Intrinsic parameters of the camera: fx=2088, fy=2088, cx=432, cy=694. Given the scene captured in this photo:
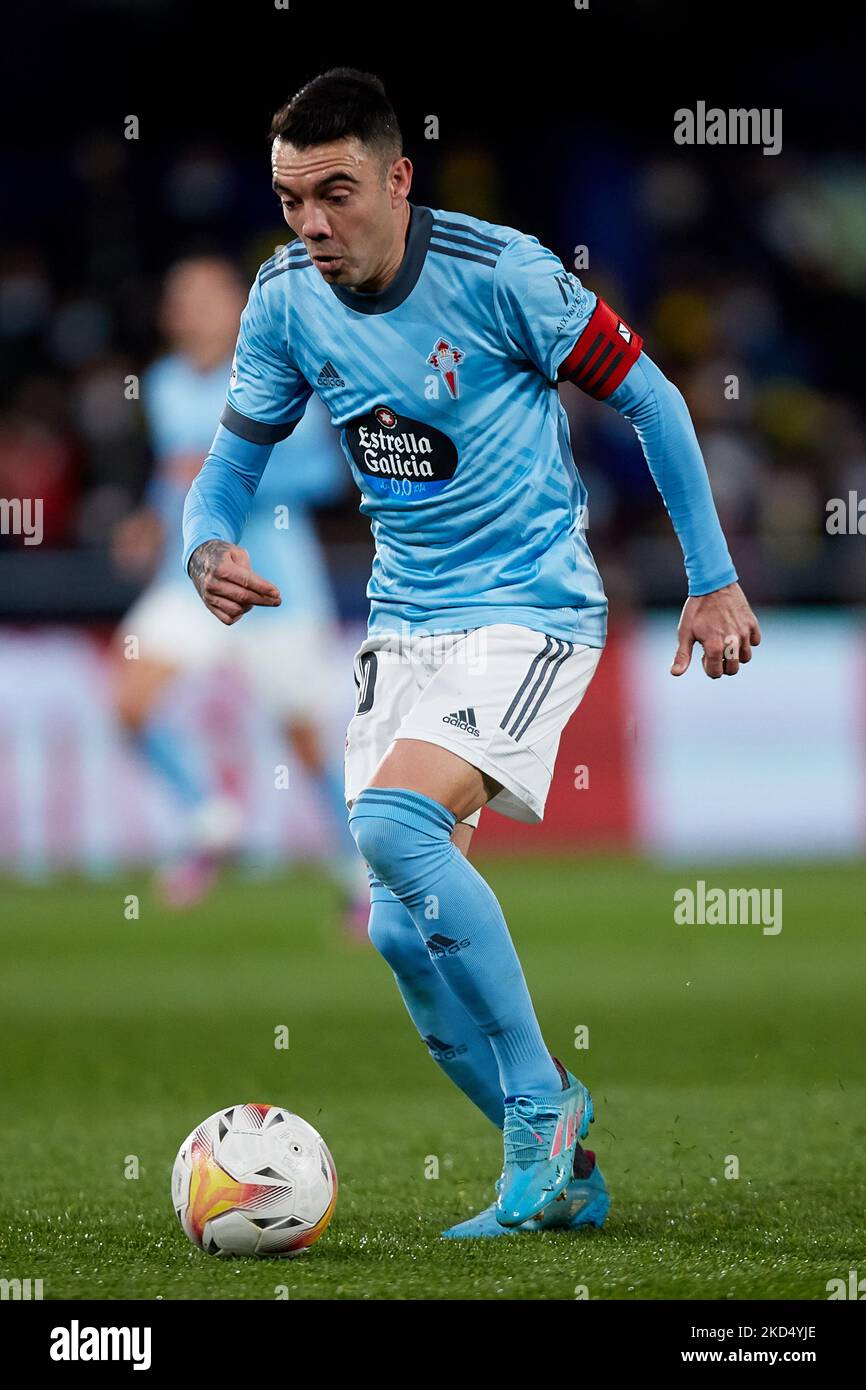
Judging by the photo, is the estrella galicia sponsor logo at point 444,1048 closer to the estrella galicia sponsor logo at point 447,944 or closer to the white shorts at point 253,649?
the estrella galicia sponsor logo at point 447,944

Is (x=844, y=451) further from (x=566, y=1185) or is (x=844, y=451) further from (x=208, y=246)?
(x=566, y=1185)

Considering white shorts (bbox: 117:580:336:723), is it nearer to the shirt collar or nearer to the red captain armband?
the shirt collar

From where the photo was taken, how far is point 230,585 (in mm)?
3918

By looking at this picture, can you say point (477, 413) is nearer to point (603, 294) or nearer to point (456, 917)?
point (456, 917)

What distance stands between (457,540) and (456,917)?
78 centimetres

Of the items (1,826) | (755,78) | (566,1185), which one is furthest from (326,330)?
(755,78)

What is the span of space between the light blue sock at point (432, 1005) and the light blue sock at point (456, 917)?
15 centimetres

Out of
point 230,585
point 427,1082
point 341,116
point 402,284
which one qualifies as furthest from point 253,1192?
point 427,1082

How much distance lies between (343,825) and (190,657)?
44.3 inches

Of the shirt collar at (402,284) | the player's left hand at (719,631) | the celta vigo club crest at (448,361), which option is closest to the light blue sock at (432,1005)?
the player's left hand at (719,631)

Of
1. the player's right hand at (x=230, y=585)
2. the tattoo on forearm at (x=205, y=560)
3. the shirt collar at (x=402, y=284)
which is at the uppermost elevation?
the shirt collar at (x=402, y=284)

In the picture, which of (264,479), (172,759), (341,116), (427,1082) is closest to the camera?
(341,116)

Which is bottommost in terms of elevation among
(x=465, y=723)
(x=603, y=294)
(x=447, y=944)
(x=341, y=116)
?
(x=447, y=944)

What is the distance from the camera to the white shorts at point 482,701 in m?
3.95
